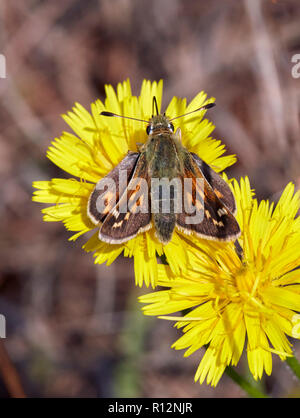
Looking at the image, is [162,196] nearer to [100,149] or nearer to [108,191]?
[108,191]

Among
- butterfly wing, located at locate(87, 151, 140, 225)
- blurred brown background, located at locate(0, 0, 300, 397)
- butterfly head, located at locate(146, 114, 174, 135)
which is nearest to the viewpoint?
butterfly wing, located at locate(87, 151, 140, 225)

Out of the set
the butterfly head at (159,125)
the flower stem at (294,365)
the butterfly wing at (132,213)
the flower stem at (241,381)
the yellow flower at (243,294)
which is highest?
the butterfly head at (159,125)

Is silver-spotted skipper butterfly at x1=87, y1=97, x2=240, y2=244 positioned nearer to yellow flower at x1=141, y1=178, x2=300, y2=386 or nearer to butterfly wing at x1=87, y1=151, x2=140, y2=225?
butterfly wing at x1=87, y1=151, x2=140, y2=225

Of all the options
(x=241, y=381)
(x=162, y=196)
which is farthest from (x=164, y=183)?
(x=241, y=381)

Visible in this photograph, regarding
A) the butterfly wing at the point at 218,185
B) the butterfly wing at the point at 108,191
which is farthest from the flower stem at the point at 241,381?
the butterfly wing at the point at 108,191

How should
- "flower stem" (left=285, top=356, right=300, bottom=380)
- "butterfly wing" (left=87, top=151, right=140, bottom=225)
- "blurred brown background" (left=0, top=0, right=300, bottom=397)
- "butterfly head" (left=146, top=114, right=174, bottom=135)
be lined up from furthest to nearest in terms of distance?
1. "blurred brown background" (left=0, top=0, right=300, bottom=397)
2. "butterfly head" (left=146, top=114, right=174, bottom=135)
3. "butterfly wing" (left=87, top=151, right=140, bottom=225)
4. "flower stem" (left=285, top=356, right=300, bottom=380)

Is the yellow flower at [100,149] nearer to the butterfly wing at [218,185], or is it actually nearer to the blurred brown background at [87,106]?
the butterfly wing at [218,185]

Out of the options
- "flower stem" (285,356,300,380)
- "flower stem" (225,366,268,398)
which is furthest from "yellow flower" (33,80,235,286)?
"flower stem" (285,356,300,380)
